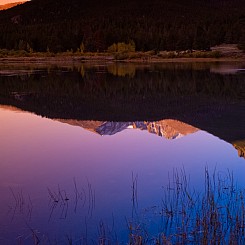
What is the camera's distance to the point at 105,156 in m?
12.9

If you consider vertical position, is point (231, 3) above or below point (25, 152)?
above

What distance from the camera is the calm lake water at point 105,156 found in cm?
804

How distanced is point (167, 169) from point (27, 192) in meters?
3.37

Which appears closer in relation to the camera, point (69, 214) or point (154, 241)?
point (154, 241)

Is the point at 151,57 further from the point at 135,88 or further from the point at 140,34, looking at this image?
the point at 135,88

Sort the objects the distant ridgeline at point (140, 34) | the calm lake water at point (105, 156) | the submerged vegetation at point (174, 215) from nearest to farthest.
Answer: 1. the submerged vegetation at point (174, 215)
2. the calm lake water at point (105, 156)
3. the distant ridgeline at point (140, 34)

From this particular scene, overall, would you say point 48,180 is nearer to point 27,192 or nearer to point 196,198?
point 27,192

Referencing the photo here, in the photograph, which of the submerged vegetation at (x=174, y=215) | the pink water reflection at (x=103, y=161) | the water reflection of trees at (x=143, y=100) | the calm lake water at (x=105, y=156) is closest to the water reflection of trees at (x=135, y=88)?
the water reflection of trees at (x=143, y=100)

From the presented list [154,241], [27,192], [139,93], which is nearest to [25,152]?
[27,192]

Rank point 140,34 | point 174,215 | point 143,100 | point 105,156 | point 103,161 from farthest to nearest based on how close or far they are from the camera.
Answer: point 140,34 → point 143,100 → point 105,156 → point 103,161 → point 174,215

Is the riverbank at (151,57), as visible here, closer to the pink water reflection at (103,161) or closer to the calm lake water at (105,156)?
the calm lake water at (105,156)

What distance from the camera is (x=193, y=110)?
20.3 metres

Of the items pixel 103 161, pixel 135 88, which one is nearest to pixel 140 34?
pixel 135 88

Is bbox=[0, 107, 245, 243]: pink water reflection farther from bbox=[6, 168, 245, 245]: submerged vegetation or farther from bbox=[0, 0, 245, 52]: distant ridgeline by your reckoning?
bbox=[0, 0, 245, 52]: distant ridgeline
